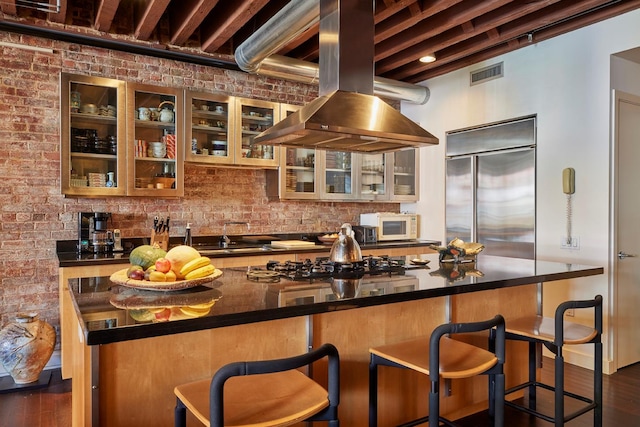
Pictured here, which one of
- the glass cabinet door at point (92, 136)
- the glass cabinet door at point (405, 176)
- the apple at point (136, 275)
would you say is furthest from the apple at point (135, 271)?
the glass cabinet door at point (405, 176)

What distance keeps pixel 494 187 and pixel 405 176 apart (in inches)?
45.2

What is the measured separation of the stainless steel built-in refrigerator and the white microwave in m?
0.42

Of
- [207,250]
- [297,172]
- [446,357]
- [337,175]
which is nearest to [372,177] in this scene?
[337,175]

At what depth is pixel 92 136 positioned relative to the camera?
3650 mm

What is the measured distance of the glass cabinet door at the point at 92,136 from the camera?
3510mm

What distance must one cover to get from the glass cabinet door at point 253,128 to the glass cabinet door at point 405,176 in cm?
163

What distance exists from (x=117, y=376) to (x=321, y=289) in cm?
85

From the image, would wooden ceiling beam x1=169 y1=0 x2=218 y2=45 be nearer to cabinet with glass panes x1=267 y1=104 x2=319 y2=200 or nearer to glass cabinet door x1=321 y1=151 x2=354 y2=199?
cabinet with glass panes x1=267 y1=104 x2=319 y2=200

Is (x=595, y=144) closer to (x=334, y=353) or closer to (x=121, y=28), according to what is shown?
(x=334, y=353)

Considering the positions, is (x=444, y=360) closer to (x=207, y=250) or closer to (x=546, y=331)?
(x=546, y=331)

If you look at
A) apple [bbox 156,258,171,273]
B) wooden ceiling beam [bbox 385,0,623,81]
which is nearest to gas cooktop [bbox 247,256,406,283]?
apple [bbox 156,258,171,273]

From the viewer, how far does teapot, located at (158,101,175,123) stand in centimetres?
390

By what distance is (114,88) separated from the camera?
3.68 m

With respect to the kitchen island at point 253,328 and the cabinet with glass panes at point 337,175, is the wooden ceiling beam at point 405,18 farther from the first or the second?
the kitchen island at point 253,328
